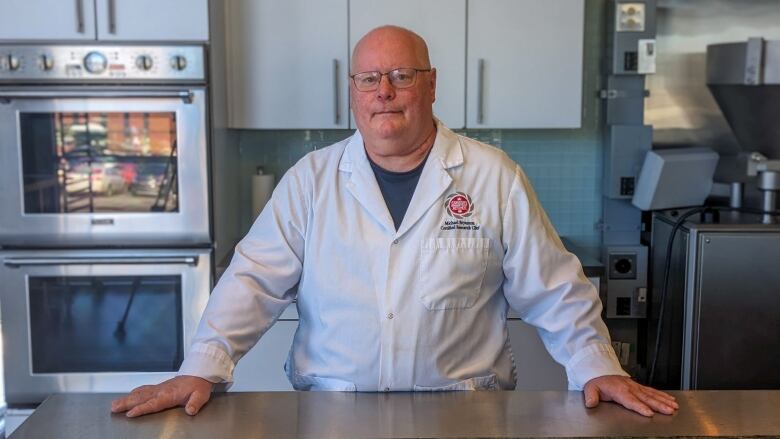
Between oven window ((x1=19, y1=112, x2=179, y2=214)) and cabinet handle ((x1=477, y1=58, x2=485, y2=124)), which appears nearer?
oven window ((x1=19, y1=112, x2=179, y2=214))

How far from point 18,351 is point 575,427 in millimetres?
2125

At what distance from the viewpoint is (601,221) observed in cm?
331

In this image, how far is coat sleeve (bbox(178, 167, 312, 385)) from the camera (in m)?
1.57

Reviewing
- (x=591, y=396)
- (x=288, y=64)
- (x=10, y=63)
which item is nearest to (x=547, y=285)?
(x=591, y=396)

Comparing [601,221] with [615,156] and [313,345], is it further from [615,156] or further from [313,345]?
[313,345]

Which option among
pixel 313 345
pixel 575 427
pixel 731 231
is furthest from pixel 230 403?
pixel 731 231

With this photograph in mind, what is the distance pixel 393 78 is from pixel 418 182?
0.73ft

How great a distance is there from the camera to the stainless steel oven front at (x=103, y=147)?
8.62ft

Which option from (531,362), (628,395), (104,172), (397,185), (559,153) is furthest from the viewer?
(559,153)

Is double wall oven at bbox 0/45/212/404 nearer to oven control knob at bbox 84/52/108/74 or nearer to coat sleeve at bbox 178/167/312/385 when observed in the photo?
oven control knob at bbox 84/52/108/74

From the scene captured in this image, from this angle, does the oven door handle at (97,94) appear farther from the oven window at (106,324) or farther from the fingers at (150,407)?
the fingers at (150,407)

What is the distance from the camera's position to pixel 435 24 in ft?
9.57

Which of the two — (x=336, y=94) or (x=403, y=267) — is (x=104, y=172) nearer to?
(x=336, y=94)

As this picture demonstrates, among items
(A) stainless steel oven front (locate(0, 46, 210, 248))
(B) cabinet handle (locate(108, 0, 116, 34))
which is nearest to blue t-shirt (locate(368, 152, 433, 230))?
(A) stainless steel oven front (locate(0, 46, 210, 248))
